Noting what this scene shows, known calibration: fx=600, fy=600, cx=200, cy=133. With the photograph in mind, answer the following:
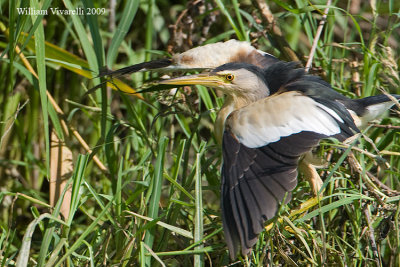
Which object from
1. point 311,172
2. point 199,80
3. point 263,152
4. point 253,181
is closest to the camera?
point 253,181

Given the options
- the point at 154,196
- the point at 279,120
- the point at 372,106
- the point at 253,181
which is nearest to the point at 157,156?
the point at 154,196

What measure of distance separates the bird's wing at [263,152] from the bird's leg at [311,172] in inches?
5.8

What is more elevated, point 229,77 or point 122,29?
point 122,29

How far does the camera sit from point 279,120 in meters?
1.95

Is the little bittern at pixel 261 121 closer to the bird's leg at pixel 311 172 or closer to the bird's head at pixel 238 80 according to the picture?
the bird's head at pixel 238 80

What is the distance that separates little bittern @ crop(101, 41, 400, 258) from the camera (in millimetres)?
1690

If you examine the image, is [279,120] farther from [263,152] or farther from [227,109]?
[227,109]

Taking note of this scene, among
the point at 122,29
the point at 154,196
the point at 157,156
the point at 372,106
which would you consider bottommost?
the point at 154,196

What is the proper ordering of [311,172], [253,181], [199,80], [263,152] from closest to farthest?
[253,181] < [263,152] < [311,172] < [199,80]

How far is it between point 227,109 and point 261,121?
0.32 m

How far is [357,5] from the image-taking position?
11.4 ft

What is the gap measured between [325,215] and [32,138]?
1.47 m

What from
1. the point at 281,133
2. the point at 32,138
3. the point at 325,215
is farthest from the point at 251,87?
the point at 32,138

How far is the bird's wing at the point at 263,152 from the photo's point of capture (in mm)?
1663
